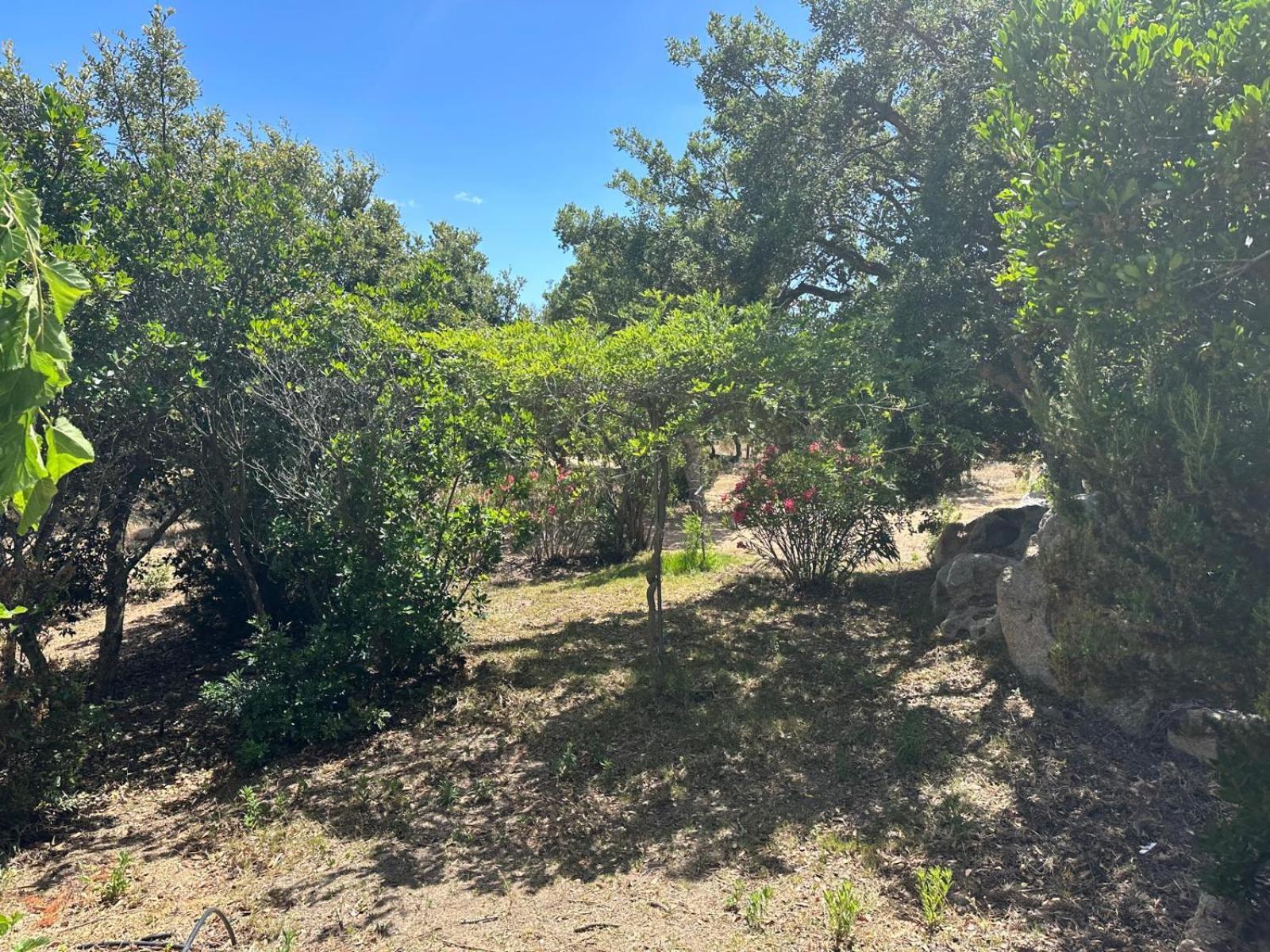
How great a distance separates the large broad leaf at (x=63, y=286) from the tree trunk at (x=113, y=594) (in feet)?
19.7

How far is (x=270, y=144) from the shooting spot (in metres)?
10.6

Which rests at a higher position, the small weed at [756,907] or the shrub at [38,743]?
the shrub at [38,743]

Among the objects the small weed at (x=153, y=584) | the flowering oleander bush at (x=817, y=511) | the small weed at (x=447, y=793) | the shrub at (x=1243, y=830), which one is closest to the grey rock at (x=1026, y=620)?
the flowering oleander bush at (x=817, y=511)

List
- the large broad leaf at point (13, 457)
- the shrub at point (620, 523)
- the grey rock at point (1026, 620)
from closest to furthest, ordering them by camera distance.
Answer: the large broad leaf at point (13, 457) → the grey rock at point (1026, 620) → the shrub at point (620, 523)

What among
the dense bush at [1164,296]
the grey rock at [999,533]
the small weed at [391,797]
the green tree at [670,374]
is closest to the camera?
the dense bush at [1164,296]

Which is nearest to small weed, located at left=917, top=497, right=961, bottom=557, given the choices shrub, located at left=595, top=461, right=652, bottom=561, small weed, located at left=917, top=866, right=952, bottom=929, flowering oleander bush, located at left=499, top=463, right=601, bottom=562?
shrub, located at left=595, top=461, right=652, bottom=561

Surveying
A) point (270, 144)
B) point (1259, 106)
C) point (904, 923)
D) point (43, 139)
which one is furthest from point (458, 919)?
point (270, 144)

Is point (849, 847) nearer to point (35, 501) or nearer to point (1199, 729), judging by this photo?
point (1199, 729)

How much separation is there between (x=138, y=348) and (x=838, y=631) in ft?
20.5

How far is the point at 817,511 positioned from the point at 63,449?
7280 millimetres

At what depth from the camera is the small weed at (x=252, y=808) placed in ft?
14.0

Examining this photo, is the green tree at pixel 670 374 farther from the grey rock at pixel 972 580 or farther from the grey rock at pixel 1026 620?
the grey rock at pixel 972 580

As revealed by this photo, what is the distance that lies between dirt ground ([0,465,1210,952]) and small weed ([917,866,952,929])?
55 mm

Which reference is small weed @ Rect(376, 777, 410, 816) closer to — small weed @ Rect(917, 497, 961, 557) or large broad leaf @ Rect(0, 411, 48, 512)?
large broad leaf @ Rect(0, 411, 48, 512)
